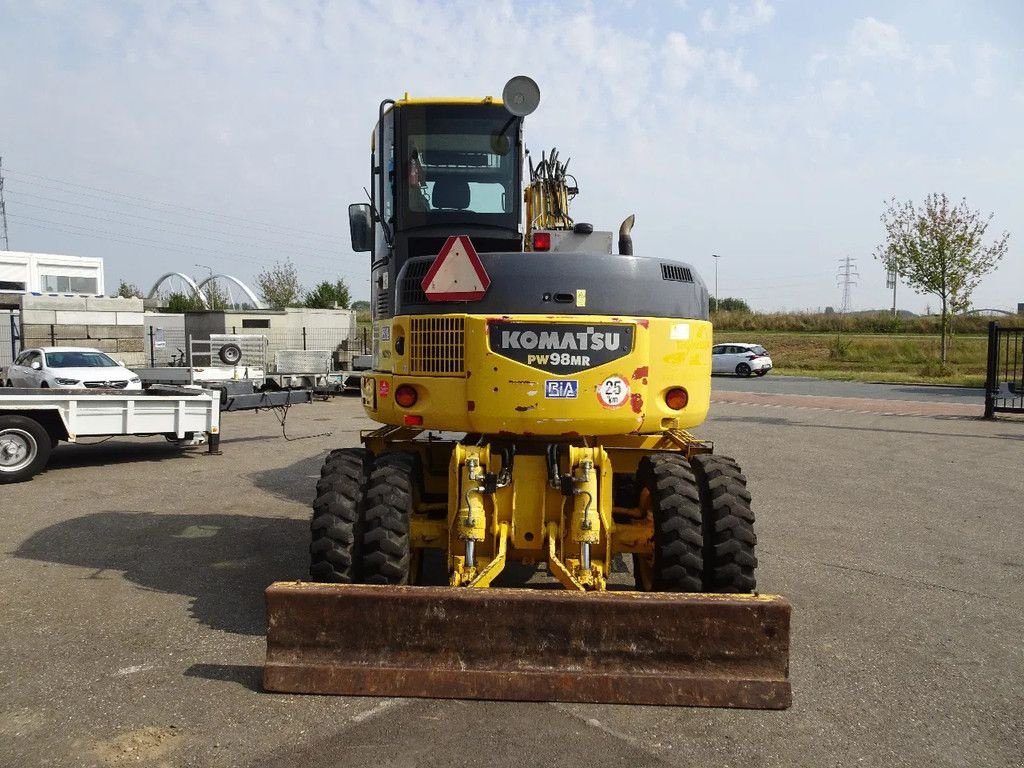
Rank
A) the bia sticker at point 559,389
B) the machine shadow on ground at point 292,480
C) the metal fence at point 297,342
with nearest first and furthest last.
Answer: the bia sticker at point 559,389, the machine shadow on ground at point 292,480, the metal fence at point 297,342

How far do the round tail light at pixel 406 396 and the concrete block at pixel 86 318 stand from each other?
82.2 feet

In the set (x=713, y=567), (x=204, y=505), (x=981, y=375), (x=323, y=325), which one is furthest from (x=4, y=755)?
(x=981, y=375)

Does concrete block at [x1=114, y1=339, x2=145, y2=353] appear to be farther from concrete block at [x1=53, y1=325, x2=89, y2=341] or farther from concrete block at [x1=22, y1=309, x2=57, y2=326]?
concrete block at [x1=22, y1=309, x2=57, y2=326]

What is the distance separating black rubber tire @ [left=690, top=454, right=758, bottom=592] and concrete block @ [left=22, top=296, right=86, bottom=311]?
2633 centimetres

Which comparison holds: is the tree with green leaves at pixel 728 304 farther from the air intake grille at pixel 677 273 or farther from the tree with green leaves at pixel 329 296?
the air intake grille at pixel 677 273

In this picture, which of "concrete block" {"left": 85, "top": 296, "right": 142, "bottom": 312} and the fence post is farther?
"concrete block" {"left": 85, "top": 296, "right": 142, "bottom": 312}

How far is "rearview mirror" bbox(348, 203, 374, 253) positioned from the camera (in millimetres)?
6309

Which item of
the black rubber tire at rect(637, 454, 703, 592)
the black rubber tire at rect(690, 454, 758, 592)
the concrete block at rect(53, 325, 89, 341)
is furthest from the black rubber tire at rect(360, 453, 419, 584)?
the concrete block at rect(53, 325, 89, 341)

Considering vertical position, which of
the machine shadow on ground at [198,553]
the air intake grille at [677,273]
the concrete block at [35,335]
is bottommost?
the machine shadow on ground at [198,553]

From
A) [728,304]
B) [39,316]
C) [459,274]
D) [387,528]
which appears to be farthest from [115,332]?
[728,304]

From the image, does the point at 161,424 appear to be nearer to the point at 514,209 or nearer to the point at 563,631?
the point at 514,209

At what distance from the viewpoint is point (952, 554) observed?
739 centimetres

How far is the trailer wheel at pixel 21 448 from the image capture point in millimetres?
10180

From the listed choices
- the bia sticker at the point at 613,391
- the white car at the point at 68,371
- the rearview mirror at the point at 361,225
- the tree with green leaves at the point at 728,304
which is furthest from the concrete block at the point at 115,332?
the tree with green leaves at the point at 728,304
